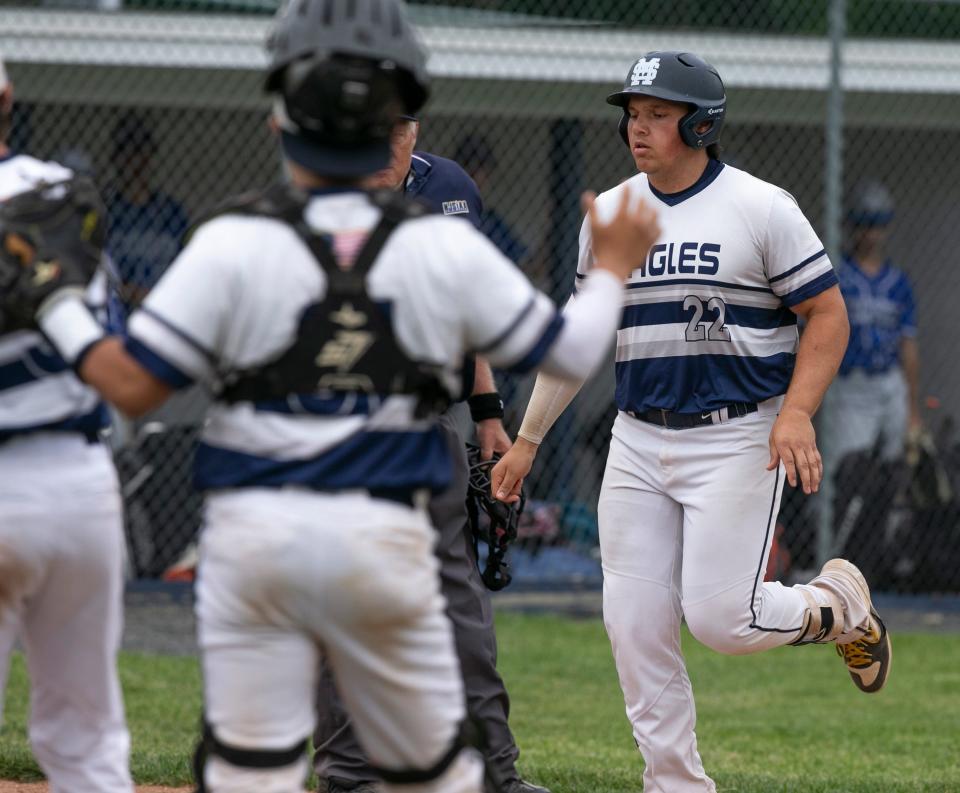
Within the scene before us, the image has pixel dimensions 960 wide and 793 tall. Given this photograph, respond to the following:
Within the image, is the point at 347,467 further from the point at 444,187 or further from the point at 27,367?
the point at 444,187

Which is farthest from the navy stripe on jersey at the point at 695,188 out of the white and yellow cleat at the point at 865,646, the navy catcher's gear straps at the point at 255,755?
the navy catcher's gear straps at the point at 255,755

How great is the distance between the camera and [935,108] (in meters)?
10.7

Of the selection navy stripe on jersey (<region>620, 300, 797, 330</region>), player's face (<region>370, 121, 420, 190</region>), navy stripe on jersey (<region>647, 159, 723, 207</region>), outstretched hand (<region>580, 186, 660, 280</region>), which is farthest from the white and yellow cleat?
outstretched hand (<region>580, 186, 660, 280</region>)

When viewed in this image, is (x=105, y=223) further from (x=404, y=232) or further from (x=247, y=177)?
(x=247, y=177)

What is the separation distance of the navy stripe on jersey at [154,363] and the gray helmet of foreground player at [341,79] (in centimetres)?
47

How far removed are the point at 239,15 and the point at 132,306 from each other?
1951 mm

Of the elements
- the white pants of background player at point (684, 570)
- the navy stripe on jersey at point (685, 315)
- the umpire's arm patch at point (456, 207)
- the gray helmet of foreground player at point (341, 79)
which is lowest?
the white pants of background player at point (684, 570)

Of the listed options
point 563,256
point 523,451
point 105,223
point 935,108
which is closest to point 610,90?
point 563,256

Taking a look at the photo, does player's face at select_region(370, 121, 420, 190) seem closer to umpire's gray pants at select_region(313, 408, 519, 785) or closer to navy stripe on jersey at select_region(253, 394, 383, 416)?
umpire's gray pants at select_region(313, 408, 519, 785)

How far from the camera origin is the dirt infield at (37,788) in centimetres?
508

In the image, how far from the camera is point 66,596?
3275mm

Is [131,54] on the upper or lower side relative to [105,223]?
lower

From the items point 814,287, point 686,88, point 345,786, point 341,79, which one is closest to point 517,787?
point 345,786

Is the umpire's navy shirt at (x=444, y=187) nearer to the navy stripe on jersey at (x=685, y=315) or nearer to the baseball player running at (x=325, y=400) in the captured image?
the navy stripe on jersey at (x=685, y=315)
